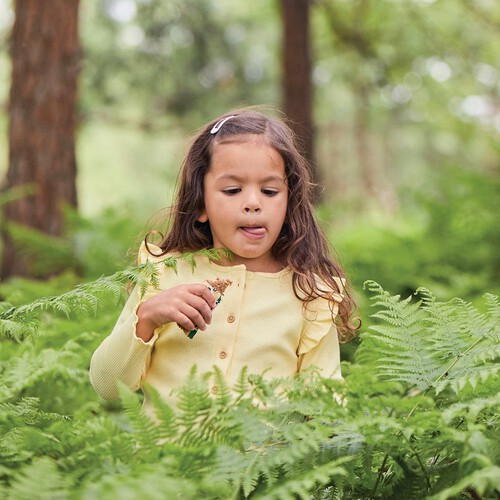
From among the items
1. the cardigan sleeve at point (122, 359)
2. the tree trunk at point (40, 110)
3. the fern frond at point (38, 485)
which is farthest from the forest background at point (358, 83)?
the fern frond at point (38, 485)

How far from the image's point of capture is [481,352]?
6.95 feet

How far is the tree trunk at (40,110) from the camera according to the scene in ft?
22.9

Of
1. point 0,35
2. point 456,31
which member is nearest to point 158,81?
point 0,35

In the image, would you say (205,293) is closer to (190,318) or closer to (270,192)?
(190,318)

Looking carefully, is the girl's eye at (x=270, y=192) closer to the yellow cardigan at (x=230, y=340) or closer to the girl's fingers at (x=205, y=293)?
the yellow cardigan at (x=230, y=340)

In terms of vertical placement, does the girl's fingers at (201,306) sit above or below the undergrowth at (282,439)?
above

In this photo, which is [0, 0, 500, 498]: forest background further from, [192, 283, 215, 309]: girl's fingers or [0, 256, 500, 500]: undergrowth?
[192, 283, 215, 309]: girl's fingers

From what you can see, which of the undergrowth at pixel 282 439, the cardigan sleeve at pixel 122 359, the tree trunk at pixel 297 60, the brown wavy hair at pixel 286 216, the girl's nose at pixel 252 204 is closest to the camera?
the undergrowth at pixel 282 439

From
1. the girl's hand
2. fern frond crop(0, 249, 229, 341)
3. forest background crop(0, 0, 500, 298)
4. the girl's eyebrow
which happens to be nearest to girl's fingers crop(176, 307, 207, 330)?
the girl's hand

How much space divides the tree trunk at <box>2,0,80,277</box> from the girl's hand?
16.3 ft

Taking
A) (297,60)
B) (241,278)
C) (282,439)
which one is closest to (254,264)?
(241,278)

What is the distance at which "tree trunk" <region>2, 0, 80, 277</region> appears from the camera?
6.96 meters

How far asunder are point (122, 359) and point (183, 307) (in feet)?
0.96

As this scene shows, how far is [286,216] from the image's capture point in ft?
8.86
